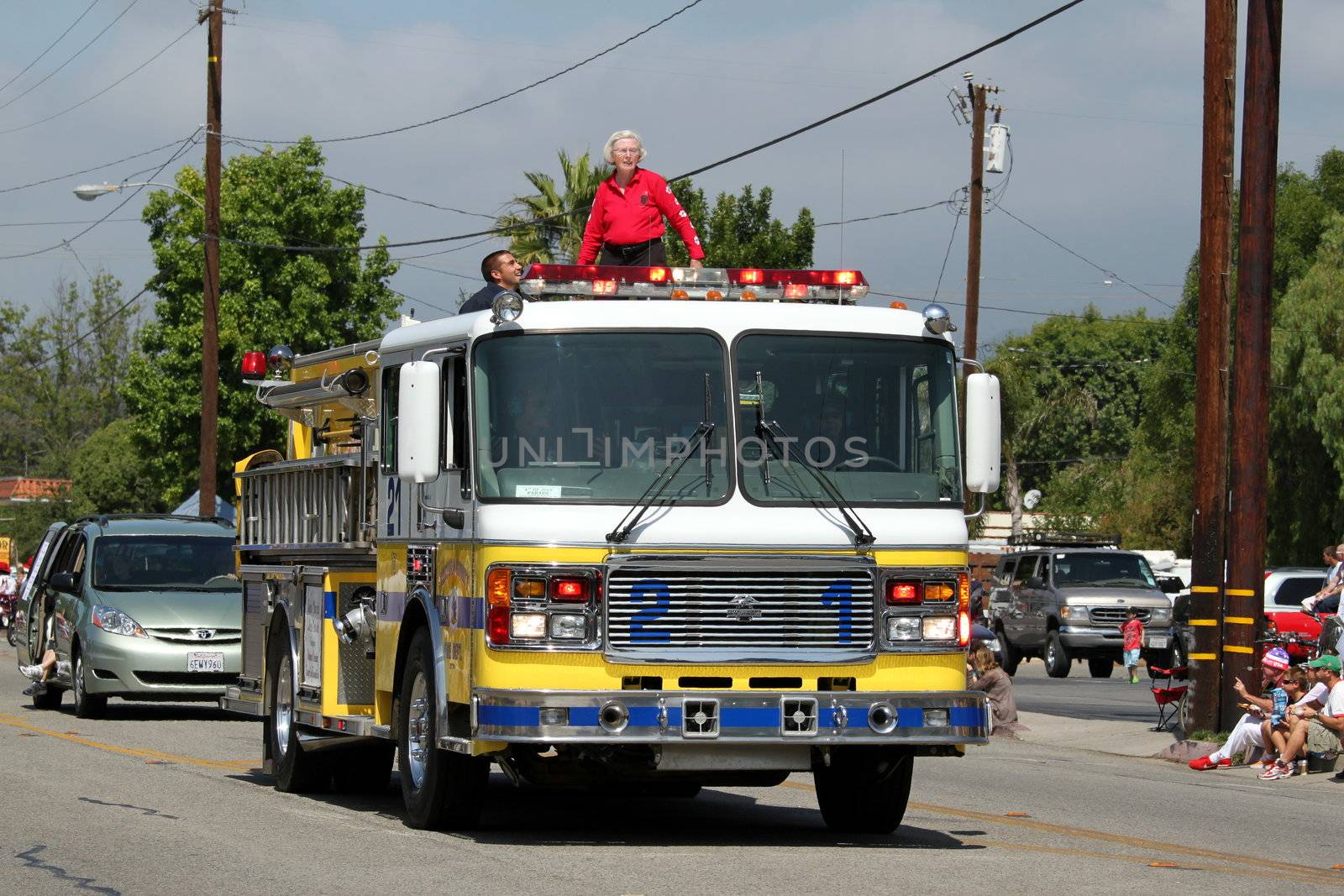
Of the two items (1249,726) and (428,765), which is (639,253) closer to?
(428,765)

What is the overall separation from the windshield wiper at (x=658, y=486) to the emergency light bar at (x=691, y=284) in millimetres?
756

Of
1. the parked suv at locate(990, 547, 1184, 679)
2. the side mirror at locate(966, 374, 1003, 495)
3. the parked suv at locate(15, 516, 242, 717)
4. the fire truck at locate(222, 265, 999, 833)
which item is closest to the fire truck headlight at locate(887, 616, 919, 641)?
the fire truck at locate(222, 265, 999, 833)

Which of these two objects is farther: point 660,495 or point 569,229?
point 569,229

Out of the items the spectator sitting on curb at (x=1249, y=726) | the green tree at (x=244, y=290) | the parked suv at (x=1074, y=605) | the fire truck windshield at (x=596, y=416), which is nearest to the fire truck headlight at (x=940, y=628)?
the fire truck windshield at (x=596, y=416)

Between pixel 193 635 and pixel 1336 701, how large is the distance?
1051 cm

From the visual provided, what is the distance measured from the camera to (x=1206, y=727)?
1880 cm

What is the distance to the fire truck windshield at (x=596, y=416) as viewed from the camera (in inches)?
398

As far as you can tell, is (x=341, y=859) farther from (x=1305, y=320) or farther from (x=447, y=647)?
(x=1305, y=320)

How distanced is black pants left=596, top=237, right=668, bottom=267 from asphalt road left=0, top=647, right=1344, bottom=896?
3309 millimetres

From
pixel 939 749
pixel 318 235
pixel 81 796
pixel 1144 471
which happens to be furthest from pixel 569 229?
pixel 1144 471

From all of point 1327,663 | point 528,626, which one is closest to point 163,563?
point 1327,663

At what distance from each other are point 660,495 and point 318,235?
1564 inches

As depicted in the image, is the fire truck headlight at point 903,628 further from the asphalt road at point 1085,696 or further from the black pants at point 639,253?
the asphalt road at point 1085,696

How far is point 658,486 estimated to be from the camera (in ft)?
33.2
